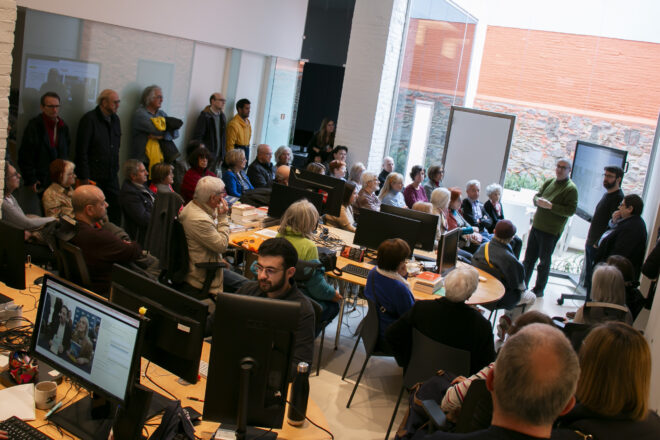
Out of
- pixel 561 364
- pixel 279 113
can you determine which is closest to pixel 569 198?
pixel 279 113

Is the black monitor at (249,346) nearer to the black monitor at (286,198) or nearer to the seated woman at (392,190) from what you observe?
the black monitor at (286,198)

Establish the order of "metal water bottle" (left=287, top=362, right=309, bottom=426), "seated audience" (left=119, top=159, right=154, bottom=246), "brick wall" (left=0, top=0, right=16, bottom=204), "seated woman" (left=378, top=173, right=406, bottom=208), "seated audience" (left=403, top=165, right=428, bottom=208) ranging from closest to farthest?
"metal water bottle" (left=287, top=362, right=309, bottom=426) < "brick wall" (left=0, top=0, right=16, bottom=204) < "seated audience" (left=119, top=159, right=154, bottom=246) < "seated woman" (left=378, top=173, right=406, bottom=208) < "seated audience" (left=403, top=165, right=428, bottom=208)

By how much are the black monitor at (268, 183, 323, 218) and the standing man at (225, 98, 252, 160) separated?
107 inches

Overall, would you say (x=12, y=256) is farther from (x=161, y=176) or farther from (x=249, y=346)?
(x=161, y=176)

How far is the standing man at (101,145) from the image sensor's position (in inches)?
249

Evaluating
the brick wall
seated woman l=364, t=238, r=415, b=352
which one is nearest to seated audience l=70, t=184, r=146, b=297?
the brick wall

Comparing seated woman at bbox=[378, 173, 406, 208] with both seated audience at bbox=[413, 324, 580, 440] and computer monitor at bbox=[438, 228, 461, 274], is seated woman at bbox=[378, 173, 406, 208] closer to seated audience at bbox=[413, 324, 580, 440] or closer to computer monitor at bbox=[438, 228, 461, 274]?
computer monitor at bbox=[438, 228, 461, 274]

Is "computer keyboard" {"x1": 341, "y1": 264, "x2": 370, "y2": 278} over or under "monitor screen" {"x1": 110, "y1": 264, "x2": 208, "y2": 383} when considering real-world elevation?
under

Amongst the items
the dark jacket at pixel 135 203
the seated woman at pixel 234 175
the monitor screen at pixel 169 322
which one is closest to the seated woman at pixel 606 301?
the monitor screen at pixel 169 322

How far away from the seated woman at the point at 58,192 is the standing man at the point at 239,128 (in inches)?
129

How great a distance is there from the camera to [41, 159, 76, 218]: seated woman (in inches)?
215

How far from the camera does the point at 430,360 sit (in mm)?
3768

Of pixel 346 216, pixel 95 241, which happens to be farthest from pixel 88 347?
pixel 346 216

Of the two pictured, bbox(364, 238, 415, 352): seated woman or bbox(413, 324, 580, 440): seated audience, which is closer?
bbox(413, 324, 580, 440): seated audience
